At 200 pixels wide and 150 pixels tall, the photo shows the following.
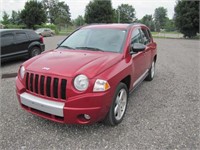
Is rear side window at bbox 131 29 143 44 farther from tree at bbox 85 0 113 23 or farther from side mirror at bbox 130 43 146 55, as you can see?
tree at bbox 85 0 113 23

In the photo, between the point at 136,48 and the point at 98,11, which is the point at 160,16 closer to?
the point at 98,11

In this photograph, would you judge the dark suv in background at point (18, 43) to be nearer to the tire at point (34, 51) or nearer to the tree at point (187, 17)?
the tire at point (34, 51)

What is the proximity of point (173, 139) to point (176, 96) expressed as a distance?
2.02m

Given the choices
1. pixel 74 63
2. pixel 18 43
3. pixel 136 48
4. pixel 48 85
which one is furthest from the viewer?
pixel 18 43

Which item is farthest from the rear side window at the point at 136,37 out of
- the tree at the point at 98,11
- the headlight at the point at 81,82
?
the tree at the point at 98,11

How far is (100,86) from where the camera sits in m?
2.90

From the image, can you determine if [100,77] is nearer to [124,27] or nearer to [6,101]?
[124,27]

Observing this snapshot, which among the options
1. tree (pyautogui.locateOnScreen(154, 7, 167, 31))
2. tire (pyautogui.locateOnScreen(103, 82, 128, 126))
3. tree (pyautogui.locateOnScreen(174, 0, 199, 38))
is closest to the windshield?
tire (pyautogui.locateOnScreen(103, 82, 128, 126))

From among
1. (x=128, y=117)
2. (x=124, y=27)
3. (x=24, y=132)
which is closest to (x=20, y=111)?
(x=24, y=132)

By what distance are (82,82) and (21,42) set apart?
6634 millimetres

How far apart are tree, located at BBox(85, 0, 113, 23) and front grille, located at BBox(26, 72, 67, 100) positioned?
36835 millimetres

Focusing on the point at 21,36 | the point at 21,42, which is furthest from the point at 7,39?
the point at 21,36

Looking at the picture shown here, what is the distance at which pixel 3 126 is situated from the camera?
3.41 meters

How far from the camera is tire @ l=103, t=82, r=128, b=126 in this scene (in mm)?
3244
